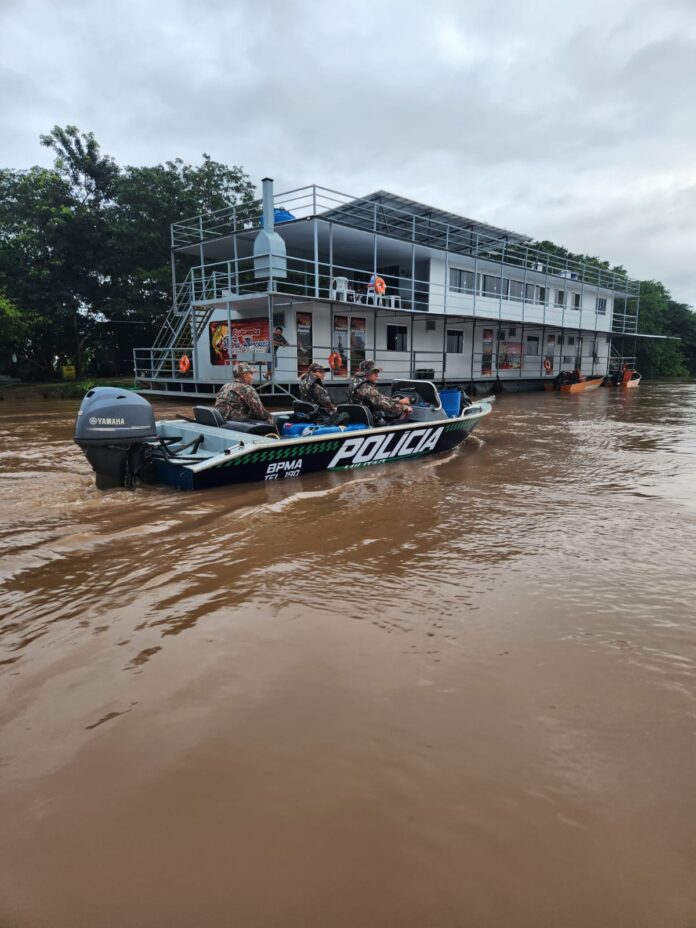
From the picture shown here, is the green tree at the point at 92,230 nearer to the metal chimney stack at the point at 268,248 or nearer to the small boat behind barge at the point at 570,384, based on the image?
the metal chimney stack at the point at 268,248

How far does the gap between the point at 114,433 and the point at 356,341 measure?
43.6ft

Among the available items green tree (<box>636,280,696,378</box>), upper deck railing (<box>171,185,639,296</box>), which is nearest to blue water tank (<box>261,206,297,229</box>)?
upper deck railing (<box>171,185,639,296</box>)

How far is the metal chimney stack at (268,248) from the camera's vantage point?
545 inches

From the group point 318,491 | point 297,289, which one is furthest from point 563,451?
point 297,289

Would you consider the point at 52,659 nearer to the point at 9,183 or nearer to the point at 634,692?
the point at 634,692

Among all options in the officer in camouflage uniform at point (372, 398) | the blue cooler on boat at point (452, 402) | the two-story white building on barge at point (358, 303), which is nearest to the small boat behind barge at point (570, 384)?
the two-story white building on barge at point (358, 303)

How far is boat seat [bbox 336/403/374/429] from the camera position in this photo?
7824 mm

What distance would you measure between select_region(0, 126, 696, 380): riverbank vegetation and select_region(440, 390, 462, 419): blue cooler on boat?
59.6 ft

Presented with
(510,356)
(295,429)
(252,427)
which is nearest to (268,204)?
(295,429)

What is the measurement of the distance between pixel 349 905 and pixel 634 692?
67.3 inches

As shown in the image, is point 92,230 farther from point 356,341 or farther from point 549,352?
point 549,352

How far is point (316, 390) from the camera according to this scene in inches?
332

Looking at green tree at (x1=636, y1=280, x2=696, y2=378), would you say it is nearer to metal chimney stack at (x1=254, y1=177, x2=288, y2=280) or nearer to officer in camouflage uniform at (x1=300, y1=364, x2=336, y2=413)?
metal chimney stack at (x1=254, y1=177, x2=288, y2=280)

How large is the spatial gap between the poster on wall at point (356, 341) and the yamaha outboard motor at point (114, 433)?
494 inches
